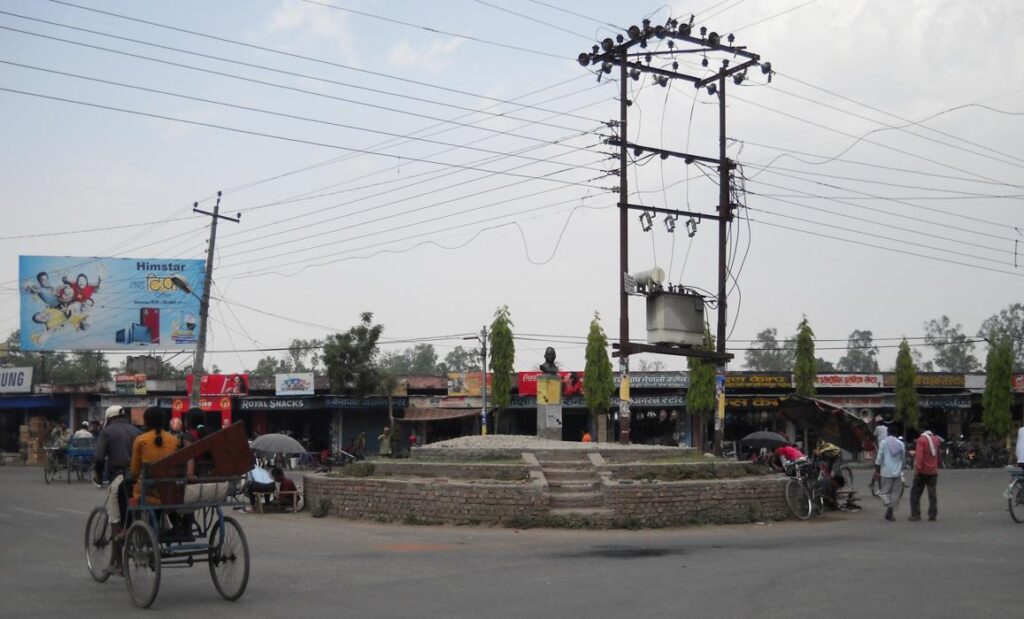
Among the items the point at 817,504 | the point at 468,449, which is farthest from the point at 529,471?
the point at 817,504

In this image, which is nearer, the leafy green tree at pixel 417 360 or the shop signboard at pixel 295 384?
the shop signboard at pixel 295 384

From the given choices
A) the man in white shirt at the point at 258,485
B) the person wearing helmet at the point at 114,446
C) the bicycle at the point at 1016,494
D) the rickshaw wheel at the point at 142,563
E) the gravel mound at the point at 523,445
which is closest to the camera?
the rickshaw wheel at the point at 142,563

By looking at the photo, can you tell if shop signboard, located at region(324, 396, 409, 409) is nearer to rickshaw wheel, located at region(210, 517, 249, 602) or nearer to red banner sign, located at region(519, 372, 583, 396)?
red banner sign, located at region(519, 372, 583, 396)

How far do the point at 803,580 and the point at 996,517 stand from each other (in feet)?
31.4

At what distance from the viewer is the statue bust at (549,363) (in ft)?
81.0

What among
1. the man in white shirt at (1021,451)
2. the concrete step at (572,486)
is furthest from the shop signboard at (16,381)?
the man in white shirt at (1021,451)

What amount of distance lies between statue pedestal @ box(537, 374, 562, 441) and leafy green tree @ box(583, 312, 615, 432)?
754 inches

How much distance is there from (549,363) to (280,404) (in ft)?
83.2

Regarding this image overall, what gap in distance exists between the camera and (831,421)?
22.6m

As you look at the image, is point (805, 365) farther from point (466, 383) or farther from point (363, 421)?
point (363, 421)

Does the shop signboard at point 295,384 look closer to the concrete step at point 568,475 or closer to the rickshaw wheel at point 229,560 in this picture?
the concrete step at point 568,475

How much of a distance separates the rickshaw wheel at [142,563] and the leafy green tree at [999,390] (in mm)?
44825

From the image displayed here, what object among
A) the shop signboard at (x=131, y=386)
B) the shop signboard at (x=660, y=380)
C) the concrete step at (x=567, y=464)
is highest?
the shop signboard at (x=660, y=380)

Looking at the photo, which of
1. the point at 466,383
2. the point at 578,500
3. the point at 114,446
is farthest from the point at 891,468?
the point at 466,383
